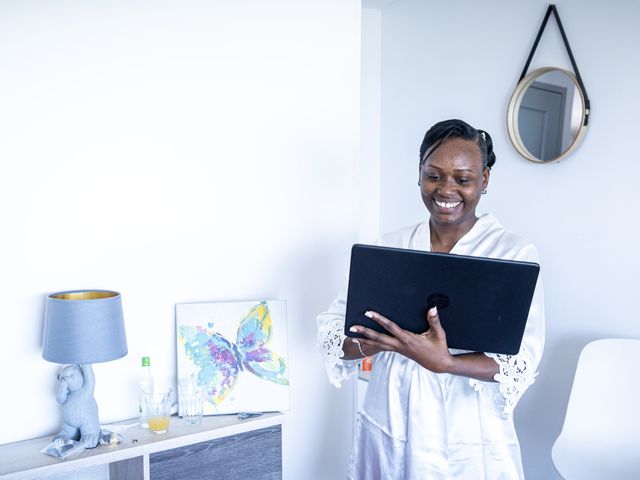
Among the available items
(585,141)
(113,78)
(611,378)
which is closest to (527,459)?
(611,378)

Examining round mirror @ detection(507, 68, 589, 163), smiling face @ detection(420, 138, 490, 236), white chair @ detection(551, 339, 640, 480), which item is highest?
round mirror @ detection(507, 68, 589, 163)

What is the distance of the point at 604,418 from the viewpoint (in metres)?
2.02

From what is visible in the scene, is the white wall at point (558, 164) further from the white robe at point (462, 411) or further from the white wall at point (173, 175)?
the white robe at point (462, 411)

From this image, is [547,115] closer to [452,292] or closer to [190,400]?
[452,292]

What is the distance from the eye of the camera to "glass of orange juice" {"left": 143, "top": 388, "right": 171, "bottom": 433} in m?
1.72

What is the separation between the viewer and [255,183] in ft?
6.79

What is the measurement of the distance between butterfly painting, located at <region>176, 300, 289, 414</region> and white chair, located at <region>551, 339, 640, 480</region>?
995 mm

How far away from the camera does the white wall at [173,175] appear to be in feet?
5.50

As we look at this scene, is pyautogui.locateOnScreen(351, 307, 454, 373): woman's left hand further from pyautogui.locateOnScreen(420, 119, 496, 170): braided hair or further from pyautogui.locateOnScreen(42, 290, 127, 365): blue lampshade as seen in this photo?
pyautogui.locateOnScreen(42, 290, 127, 365): blue lampshade

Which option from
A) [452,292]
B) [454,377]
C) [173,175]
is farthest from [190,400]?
[452,292]

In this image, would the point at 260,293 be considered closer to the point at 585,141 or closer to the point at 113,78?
the point at 113,78

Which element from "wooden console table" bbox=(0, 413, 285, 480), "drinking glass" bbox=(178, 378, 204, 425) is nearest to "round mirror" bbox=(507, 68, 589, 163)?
"wooden console table" bbox=(0, 413, 285, 480)

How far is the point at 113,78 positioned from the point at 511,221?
176cm

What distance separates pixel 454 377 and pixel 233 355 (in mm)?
769
